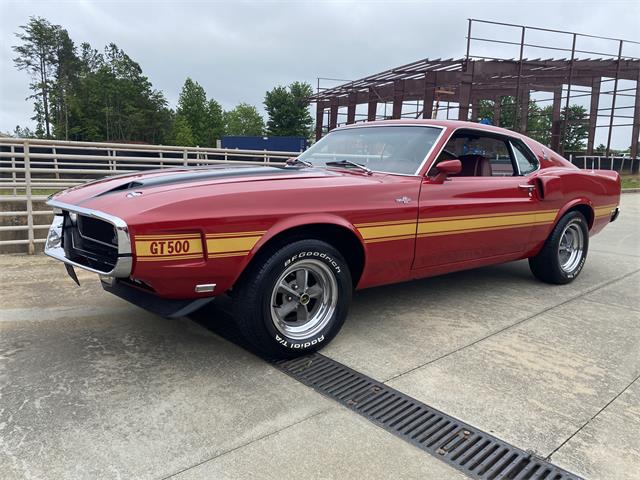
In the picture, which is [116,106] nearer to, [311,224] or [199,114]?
[199,114]

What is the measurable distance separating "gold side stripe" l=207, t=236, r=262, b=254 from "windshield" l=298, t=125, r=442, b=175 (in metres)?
1.38

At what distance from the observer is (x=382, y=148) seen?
12.7 feet

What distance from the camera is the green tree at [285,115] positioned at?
57156mm

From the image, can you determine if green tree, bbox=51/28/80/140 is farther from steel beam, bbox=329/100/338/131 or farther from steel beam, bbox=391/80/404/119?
steel beam, bbox=391/80/404/119

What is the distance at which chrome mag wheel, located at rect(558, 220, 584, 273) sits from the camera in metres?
5.00

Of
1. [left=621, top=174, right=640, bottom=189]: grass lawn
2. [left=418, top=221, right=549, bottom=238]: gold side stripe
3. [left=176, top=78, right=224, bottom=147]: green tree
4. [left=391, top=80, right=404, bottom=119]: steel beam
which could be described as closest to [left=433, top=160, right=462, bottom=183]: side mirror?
[left=418, top=221, right=549, bottom=238]: gold side stripe

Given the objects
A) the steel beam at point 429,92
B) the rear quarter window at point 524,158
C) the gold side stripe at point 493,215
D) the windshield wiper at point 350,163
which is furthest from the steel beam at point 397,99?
the windshield wiper at point 350,163

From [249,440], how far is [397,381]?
978 millimetres

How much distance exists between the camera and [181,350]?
3.06m

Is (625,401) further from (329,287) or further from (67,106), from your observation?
(67,106)

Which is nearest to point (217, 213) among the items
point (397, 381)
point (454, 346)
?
point (397, 381)

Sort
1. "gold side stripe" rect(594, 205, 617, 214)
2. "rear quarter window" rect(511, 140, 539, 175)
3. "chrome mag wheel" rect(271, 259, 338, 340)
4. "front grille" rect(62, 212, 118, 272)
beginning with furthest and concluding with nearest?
"gold side stripe" rect(594, 205, 617, 214), "rear quarter window" rect(511, 140, 539, 175), "chrome mag wheel" rect(271, 259, 338, 340), "front grille" rect(62, 212, 118, 272)

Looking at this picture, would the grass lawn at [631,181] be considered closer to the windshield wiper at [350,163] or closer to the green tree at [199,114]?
the windshield wiper at [350,163]

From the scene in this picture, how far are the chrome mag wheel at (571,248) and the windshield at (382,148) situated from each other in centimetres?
218
